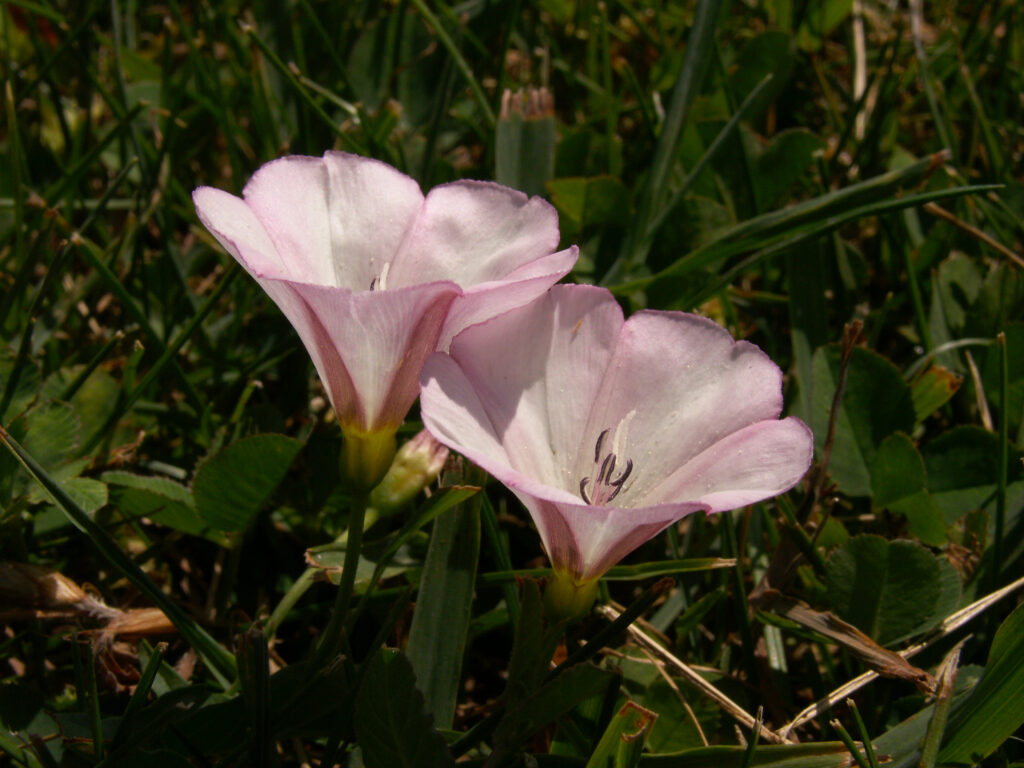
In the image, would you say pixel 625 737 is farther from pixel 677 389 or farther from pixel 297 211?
pixel 297 211

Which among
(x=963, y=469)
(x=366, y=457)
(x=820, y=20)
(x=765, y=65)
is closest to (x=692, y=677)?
(x=366, y=457)

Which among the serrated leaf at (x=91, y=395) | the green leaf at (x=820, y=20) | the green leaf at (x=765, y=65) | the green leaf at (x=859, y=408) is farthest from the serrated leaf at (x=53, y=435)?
the green leaf at (x=820, y=20)

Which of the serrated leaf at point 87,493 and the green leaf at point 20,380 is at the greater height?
the green leaf at point 20,380

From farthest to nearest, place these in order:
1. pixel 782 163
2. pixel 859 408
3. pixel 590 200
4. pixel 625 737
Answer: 1. pixel 782 163
2. pixel 590 200
3. pixel 859 408
4. pixel 625 737

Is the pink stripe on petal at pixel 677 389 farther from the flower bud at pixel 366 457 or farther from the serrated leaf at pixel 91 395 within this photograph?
the serrated leaf at pixel 91 395

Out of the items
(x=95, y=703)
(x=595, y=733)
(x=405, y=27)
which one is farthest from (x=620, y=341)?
(x=405, y=27)
